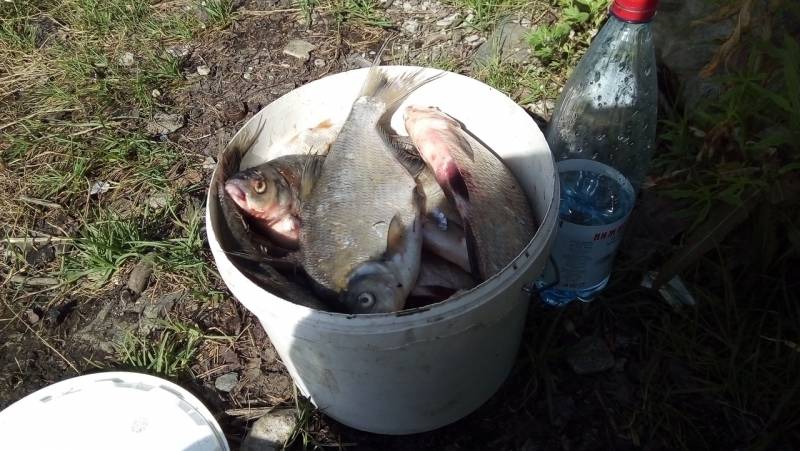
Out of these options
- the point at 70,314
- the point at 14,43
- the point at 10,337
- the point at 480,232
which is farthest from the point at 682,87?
the point at 14,43

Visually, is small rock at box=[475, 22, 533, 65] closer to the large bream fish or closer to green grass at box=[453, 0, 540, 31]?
green grass at box=[453, 0, 540, 31]

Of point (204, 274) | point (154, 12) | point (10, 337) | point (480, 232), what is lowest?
point (10, 337)

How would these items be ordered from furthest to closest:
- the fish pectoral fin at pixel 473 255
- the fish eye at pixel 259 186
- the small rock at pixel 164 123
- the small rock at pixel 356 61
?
1. the small rock at pixel 356 61
2. the small rock at pixel 164 123
3. the fish eye at pixel 259 186
4. the fish pectoral fin at pixel 473 255

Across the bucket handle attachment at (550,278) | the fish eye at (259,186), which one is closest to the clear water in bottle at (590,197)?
the bucket handle attachment at (550,278)

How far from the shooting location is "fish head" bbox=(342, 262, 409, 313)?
1487 millimetres

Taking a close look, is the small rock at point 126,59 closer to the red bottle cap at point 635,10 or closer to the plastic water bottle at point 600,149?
the plastic water bottle at point 600,149

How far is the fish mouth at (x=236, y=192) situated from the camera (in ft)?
5.40

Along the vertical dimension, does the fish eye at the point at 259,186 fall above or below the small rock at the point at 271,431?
above

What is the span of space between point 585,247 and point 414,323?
0.73 m

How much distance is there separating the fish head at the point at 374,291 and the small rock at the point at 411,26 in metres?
1.79

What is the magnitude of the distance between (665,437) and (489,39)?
1823 millimetres

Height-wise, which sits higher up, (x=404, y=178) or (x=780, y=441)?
(x=404, y=178)

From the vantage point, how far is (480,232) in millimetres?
1645

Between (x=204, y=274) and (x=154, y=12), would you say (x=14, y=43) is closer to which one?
(x=154, y=12)
